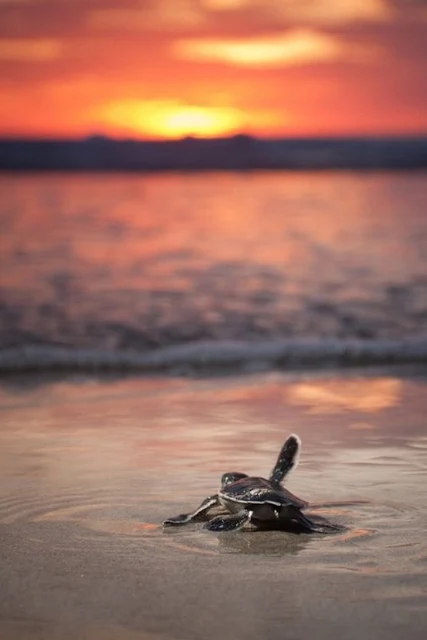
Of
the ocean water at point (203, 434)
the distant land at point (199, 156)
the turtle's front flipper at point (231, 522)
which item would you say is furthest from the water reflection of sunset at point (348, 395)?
the distant land at point (199, 156)

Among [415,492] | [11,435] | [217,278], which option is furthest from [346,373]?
[217,278]

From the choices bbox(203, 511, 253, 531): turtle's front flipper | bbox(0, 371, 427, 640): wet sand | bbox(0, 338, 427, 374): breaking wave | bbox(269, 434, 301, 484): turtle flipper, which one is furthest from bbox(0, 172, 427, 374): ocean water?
bbox(203, 511, 253, 531): turtle's front flipper

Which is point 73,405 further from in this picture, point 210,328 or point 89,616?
point 210,328

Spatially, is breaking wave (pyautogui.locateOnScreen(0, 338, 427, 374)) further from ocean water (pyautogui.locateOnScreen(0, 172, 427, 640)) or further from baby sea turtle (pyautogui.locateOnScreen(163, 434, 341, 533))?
baby sea turtle (pyautogui.locateOnScreen(163, 434, 341, 533))

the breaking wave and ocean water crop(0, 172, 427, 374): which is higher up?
ocean water crop(0, 172, 427, 374)

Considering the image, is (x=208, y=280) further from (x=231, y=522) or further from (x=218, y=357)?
(x=231, y=522)

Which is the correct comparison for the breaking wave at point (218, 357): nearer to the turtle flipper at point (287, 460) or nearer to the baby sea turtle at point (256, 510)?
the turtle flipper at point (287, 460)

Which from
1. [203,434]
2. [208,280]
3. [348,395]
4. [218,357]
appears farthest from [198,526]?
[208,280]
